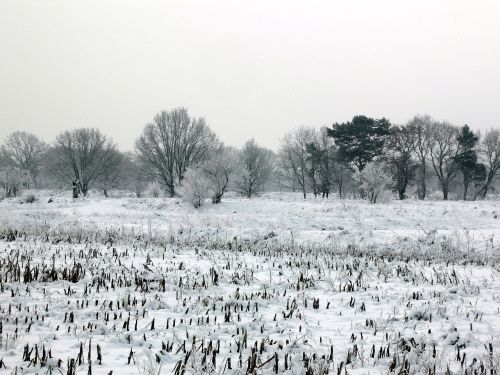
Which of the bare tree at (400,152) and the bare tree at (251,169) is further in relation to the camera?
the bare tree at (251,169)

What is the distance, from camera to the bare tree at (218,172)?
35.7 m

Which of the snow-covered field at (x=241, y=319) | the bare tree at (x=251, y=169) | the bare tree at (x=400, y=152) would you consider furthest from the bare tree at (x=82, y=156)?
the snow-covered field at (x=241, y=319)

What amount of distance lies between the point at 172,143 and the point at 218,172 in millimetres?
15211

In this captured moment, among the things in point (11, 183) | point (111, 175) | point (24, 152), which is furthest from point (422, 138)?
point (24, 152)

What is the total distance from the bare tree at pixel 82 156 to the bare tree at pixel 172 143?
7.73 metres

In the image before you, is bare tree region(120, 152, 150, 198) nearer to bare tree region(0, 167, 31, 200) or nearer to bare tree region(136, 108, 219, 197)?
bare tree region(136, 108, 219, 197)

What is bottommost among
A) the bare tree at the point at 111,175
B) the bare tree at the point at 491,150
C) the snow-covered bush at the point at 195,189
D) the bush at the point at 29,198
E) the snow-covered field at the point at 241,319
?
the snow-covered field at the point at 241,319

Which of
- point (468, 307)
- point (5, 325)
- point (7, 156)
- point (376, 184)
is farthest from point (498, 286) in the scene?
point (7, 156)

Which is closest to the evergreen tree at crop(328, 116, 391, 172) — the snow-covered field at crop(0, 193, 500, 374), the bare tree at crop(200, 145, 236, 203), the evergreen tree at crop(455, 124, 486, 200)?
the evergreen tree at crop(455, 124, 486, 200)

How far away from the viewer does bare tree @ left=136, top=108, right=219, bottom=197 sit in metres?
49.0

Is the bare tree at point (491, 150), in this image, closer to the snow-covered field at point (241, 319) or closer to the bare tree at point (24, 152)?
the snow-covered field at point (241, 319)

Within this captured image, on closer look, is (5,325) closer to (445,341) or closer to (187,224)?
(445,341)

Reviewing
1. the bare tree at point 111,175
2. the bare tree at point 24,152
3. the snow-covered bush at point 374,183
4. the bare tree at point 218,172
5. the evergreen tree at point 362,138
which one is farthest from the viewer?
the bare tree at point 24,152

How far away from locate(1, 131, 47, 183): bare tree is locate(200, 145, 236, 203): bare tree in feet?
171
